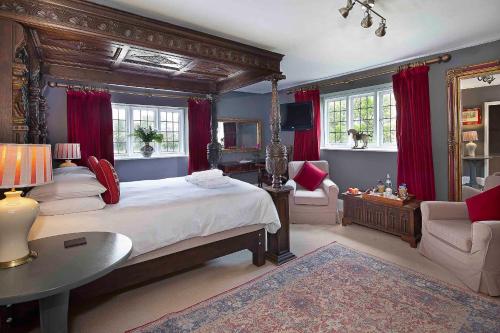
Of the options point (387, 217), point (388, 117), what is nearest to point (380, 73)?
point (388, 117)

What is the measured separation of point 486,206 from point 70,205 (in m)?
3.38

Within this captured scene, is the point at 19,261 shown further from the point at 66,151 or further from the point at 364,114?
the point at 364,114

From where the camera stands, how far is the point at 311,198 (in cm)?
404

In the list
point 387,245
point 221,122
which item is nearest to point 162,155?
point 221,122

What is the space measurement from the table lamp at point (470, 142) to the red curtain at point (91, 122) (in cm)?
511

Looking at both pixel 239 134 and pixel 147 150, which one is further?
pixel 239 134

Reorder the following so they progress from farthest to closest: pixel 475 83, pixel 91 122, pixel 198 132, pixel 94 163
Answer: pixel 198 132 → pixel 91 122 → pixel 475 83 → pixel 94 163

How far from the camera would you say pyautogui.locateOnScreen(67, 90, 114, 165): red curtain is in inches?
168

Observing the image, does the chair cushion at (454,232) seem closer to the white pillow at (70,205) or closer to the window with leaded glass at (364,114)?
the window with leaded glass at (364,114)

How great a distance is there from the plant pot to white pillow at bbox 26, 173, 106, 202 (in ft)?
9.44

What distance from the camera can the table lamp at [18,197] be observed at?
50.6 inches

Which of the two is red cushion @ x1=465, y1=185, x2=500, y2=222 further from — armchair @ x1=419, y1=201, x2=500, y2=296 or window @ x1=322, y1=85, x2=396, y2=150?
window @ x1=322, y1=85, x2=396, y2=150

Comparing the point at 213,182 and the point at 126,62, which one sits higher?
the point at 126,62

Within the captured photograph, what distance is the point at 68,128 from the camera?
4.26 meters
